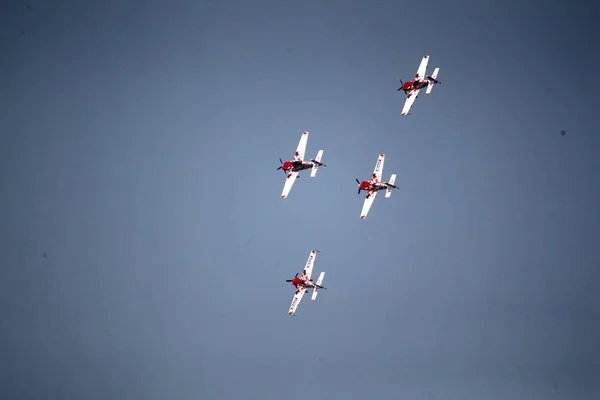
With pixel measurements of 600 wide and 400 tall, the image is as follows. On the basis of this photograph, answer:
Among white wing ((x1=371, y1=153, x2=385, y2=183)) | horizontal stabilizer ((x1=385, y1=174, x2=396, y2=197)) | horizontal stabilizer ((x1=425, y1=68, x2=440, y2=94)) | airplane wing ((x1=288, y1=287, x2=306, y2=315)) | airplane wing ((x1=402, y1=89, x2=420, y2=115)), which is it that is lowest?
airplane wing ((x1=288, y1=287, x2=306, y2=315))

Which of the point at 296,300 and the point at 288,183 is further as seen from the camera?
the point at 296,300

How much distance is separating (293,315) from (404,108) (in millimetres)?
28894

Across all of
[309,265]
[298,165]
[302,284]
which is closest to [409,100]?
[298,165]

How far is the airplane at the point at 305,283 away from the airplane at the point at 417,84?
70.7 feet

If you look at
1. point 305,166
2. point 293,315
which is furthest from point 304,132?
point 293,315

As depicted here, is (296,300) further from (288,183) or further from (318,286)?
(288,183)

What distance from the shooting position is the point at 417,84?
391 ft

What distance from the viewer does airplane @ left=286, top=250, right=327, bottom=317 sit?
122000 mm

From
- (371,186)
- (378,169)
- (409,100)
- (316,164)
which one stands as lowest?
(371,186)

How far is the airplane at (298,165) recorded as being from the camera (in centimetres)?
11969

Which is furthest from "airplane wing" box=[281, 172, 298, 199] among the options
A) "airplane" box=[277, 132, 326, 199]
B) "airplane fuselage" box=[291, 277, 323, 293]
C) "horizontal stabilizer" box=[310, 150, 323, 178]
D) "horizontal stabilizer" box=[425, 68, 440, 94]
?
"horizontal stabilizer" box=[425, 68, 440, 94]

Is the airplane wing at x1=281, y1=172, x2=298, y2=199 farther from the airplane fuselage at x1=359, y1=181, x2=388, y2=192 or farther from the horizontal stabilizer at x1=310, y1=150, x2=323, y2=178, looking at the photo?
the airplane fuselage at x1=359, y1=181, x2=388, y2=192

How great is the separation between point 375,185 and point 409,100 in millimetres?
11002

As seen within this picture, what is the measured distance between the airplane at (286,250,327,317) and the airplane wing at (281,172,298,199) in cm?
827
